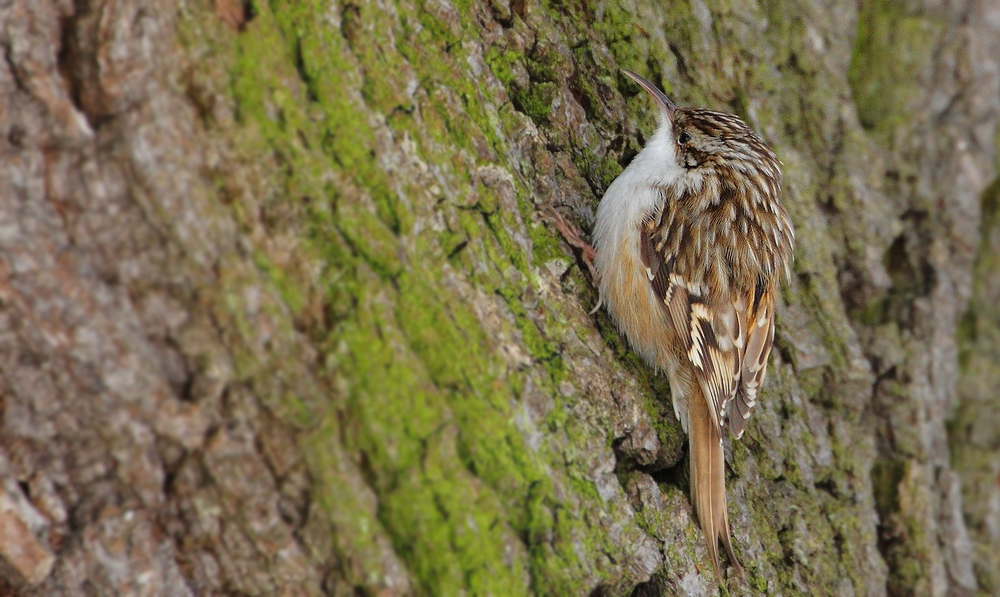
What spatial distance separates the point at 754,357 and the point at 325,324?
142cm

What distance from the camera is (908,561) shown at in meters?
2.81

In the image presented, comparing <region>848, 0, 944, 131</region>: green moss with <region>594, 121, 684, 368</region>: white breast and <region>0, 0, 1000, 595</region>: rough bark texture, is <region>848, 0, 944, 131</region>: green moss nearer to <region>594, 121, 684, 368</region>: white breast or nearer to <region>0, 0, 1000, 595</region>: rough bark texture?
<region>594, 121, 684, 368</region>: white breast

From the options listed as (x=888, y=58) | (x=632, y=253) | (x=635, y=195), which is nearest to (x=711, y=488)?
(x=632, y=253)

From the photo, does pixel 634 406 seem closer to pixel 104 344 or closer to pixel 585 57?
pixel 585 57

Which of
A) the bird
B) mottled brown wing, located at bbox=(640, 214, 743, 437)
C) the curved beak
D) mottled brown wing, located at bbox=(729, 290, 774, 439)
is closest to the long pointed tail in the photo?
the bird

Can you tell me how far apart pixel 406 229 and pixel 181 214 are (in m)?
0.43

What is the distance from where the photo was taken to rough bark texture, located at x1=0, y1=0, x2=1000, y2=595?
1482 millimetres

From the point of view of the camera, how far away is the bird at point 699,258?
2.39 meters

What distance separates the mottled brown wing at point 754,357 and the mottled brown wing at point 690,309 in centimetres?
3

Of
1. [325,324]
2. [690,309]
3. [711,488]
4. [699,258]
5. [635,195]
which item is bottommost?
[711,488]

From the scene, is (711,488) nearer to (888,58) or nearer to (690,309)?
(690,309)

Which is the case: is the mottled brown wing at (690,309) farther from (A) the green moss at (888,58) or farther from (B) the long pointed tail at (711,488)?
(A) the green moss at (888,58)

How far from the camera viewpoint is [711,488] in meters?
2.16

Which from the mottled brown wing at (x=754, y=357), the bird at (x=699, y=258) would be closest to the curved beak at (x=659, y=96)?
the bird at (x=699, y=258)
